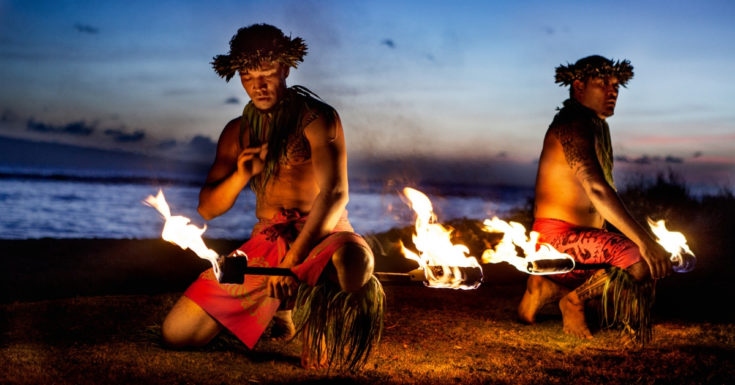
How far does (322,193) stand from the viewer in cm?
374

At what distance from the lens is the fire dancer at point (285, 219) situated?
11.7 ft

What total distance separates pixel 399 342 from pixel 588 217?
176 cm

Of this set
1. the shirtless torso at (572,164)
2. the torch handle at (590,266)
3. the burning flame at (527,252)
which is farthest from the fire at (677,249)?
the burning flame at (527,252)

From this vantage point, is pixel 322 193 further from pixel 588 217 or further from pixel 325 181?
pixel 588 217

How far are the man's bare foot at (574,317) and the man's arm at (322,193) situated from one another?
2.20 meters

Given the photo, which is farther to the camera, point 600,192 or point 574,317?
point 574,317

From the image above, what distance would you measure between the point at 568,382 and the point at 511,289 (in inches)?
144

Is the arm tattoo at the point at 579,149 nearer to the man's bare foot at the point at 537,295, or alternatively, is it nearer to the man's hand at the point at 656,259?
the man's hand at the point at 656,259

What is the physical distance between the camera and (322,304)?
3.57 meters

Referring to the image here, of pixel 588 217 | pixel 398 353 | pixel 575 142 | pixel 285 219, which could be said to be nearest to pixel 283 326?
pixel 398 353

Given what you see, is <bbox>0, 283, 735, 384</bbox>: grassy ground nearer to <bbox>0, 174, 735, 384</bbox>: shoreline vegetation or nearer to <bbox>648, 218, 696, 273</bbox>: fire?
<bbox>0, 174, 735, 384</bbox>: shoreline vegetation

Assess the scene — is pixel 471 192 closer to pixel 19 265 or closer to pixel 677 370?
pixel 19 265

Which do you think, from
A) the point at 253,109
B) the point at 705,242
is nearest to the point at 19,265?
the point at 253,109

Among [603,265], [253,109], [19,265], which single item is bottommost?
[19,265]
